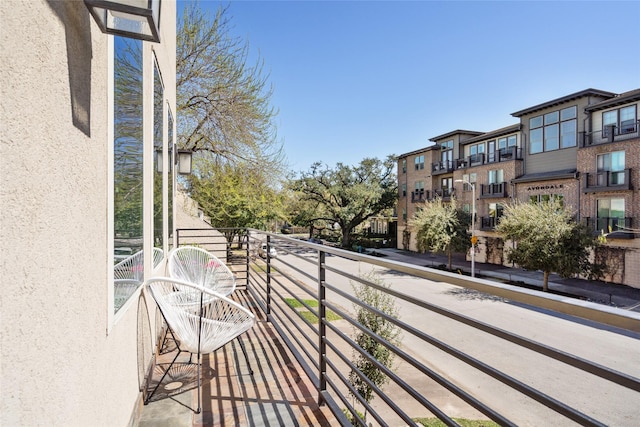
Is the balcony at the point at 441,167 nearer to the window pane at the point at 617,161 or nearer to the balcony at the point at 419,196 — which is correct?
the balcony at the point at 419,196

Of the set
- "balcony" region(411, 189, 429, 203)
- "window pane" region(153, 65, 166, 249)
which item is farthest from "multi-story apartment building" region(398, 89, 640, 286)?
"window pane" region(153, 65, 166, 249)

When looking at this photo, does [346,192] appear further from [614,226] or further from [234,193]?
[614,226]

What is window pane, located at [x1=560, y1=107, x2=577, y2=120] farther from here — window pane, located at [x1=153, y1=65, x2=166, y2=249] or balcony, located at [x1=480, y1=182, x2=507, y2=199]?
window pane, located at [x1=153, y1=65, x2=166, y2=249]

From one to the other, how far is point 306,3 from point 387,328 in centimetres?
1115

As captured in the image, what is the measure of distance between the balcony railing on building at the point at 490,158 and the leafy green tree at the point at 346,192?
8.89 m

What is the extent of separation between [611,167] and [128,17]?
2205 centimetres

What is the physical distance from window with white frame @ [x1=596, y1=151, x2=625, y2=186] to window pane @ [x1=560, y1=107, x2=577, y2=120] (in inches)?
111

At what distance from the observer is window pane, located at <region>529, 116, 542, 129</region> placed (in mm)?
21453

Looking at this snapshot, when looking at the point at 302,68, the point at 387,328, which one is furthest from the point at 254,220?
the point at 387,328

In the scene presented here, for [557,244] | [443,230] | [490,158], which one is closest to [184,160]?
[557,244]

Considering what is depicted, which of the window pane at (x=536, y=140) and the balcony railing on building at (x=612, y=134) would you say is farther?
the window pane at (x=536, y=140)

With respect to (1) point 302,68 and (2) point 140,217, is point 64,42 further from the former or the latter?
(1) point 302,68

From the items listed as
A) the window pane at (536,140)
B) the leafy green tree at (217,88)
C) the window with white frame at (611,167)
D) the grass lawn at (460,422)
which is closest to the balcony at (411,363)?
the grass lawn at (460,422)

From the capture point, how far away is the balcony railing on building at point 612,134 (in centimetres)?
1653
